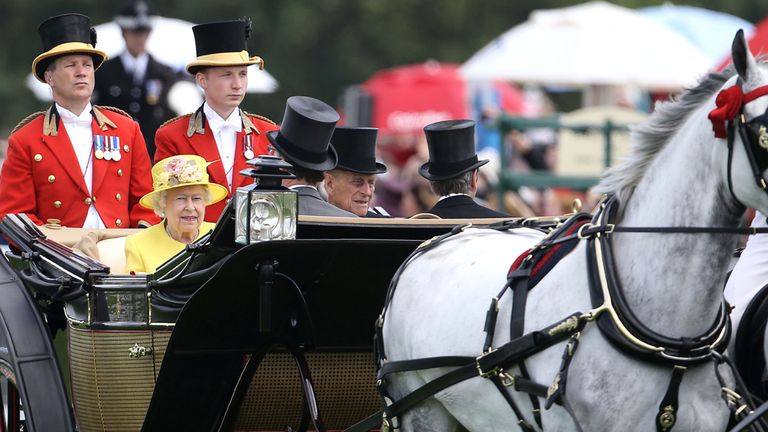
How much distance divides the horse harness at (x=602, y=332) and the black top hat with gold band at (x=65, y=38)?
8.72 ft

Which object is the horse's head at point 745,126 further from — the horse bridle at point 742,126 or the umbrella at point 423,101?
the umbrella at point 423,101

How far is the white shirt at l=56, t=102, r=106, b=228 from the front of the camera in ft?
22.4

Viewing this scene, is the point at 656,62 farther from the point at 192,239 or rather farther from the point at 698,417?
the point at 698,417

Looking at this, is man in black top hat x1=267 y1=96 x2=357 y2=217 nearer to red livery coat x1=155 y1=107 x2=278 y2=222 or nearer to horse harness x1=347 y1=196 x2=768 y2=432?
red livery coat x1=155 y1=107 x2=278 y2=222

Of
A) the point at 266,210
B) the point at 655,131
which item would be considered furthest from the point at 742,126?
the point at 266,210

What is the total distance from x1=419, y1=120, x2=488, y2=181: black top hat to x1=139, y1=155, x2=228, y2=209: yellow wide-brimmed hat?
0.96 m

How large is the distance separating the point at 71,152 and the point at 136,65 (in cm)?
409

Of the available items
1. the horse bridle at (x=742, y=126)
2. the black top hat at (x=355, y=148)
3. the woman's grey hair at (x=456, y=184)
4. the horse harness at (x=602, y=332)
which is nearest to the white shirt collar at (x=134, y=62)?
the black top hat at (x=355, y=148)

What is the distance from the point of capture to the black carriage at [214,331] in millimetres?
5305

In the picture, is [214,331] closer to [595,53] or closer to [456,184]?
[456,184]

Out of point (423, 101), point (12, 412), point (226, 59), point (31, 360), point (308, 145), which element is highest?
point (226, 59)

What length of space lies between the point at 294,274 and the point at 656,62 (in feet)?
35.6

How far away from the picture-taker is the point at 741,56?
410cm

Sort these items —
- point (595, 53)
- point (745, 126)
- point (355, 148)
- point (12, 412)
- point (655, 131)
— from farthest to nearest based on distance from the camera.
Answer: point (595, 53) → point (355, 148) → point (12, 412) → point (655, 131) → point (745, 126)
